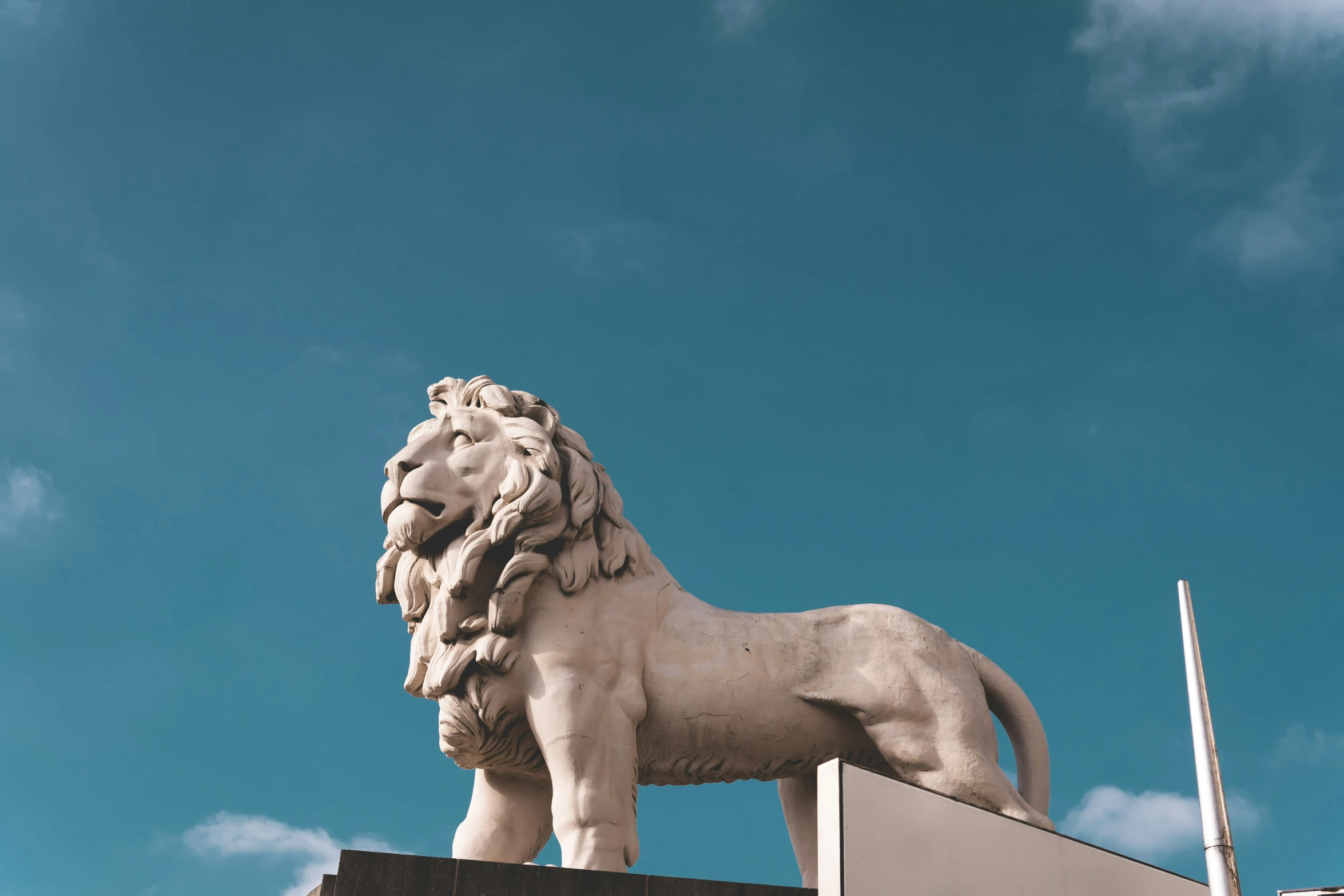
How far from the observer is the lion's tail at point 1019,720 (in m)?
8.27

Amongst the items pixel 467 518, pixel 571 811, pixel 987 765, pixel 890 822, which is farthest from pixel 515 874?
pixel 987 765

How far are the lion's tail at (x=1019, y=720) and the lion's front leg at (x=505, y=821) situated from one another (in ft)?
8.85

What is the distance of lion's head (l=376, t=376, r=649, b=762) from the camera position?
24.7ft

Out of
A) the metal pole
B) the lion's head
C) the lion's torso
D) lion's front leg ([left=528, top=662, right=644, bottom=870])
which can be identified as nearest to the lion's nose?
the lion's head

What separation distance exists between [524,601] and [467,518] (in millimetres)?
609

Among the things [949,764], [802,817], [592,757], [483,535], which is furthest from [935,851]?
[483,535]

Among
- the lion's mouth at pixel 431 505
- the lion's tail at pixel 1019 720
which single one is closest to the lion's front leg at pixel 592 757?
the lion's mouth at pixel 431 505

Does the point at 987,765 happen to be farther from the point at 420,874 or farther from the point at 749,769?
the point at 420,874

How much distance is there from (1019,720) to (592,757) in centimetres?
272

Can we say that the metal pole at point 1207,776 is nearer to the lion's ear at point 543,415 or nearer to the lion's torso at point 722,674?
the lion's torso at point 722,674

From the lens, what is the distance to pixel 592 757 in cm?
725

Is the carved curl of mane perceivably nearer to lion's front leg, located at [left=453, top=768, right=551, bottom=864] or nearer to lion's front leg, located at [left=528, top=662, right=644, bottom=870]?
lion's front leg, located at [left=528, top=662, right=644, bottom=870]

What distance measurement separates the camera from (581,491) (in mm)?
7906

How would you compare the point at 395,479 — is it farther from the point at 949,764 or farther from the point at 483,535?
the point at 949,764
